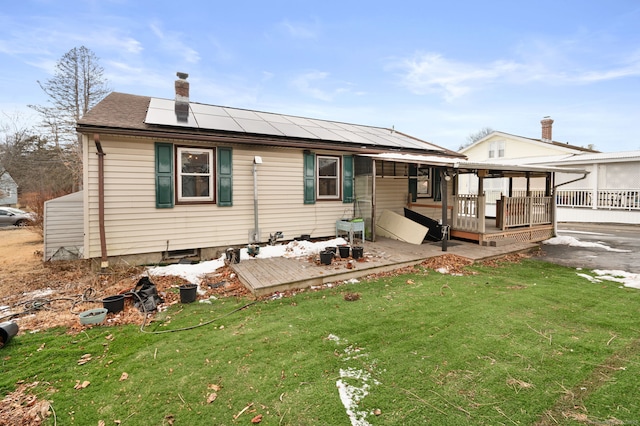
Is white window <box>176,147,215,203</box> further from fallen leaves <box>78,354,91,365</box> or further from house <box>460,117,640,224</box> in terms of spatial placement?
house <box>460,117,640,224</box>

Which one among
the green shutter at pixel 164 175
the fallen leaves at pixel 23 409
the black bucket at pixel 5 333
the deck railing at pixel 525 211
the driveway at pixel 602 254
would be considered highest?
the green shutter at pixel 164 175

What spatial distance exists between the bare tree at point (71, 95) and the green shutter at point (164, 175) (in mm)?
15567

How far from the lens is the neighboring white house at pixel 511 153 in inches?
722

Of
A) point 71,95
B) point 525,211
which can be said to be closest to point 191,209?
point 525,211

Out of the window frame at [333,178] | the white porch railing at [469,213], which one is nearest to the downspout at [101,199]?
the window frame at [333,178]

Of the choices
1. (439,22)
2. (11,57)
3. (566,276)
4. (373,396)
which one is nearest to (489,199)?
(439,22)

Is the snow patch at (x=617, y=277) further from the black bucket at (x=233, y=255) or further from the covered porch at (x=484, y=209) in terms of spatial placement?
the black bucket at (x=233, y=255)

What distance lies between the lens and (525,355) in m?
3.09

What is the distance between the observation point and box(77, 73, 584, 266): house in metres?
6.27

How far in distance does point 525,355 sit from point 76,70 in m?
25.5

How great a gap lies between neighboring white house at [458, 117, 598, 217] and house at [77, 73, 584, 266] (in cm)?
947

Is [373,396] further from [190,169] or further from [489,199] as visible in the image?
[489,199]

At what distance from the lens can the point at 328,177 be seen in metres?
9.05

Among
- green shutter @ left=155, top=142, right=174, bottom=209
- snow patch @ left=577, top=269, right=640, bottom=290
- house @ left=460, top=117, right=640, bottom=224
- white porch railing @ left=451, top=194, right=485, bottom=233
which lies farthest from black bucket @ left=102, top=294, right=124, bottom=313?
house @ left=460, top=117, right=640, bottom=224
